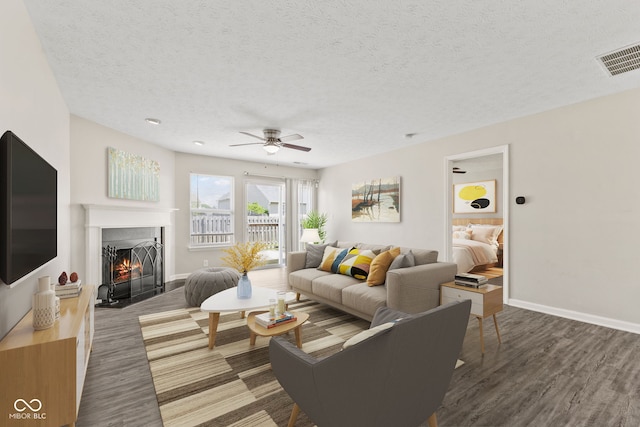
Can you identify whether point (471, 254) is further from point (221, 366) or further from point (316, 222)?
point (221, 366)

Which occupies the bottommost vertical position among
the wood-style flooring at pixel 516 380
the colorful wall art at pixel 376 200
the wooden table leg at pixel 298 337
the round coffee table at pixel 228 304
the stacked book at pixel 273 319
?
the wood-style flooring at pixel 516 380

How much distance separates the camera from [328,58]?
8.19 feet

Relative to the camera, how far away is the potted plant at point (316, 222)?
279 inches

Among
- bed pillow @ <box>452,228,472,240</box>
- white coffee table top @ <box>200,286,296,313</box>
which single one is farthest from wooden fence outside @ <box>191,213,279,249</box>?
bed pillow @ <box>452,228,472,240</box>

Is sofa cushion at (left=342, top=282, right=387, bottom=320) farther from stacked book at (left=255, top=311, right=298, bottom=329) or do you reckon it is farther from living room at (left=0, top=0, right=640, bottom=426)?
living room at (left=0, top=0, right=640, bottom=426)

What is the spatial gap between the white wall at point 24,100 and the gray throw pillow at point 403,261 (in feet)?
9.76

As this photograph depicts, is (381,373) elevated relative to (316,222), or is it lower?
lower

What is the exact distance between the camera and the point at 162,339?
2.89 meters

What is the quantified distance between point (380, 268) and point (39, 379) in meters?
2.81

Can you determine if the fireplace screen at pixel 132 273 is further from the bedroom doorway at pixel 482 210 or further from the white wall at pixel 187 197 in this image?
the bedroom doorway at pixel 482 210

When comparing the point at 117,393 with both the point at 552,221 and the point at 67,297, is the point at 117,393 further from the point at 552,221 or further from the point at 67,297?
the point at 552,221

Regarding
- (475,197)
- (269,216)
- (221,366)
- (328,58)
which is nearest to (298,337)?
(221,366)

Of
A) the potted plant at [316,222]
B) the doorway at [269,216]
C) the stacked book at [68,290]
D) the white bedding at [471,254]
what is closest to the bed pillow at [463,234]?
the white bedding at [471,254]

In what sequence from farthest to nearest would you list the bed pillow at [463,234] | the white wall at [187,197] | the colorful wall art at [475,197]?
the colorful wall art at [475,197], the bed pillow at [463,234], the white wall at [187,197]
